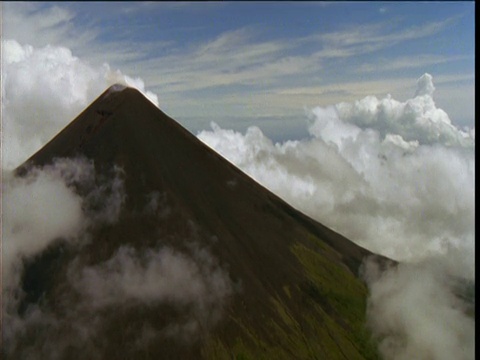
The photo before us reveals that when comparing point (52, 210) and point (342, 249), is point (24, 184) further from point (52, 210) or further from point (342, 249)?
point (342, 249)

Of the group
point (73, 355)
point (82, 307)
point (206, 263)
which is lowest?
point (73, 355)

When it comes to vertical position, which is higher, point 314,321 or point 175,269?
point 175,269

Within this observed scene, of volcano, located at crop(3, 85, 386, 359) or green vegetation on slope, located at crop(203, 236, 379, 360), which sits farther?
green vegetation on slope, located at crop(203, 236, 379, 360)

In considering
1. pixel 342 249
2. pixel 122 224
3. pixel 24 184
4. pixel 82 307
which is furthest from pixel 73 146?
pixel 342 249

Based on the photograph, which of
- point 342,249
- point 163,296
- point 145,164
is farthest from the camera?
point 342,249

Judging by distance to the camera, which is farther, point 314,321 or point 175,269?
point 314,321

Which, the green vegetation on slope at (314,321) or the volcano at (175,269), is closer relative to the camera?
the volcano at (175,269)

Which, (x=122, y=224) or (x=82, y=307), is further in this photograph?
(x=122, y=224)

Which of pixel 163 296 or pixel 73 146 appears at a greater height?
pixel 73 146
